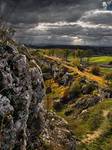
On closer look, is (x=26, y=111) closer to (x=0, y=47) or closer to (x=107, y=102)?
(x=0, y=47)

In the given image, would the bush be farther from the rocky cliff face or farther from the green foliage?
the rocky cliff face

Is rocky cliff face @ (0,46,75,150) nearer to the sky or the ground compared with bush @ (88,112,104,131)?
nearer to the sky

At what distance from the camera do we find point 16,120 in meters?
63.0

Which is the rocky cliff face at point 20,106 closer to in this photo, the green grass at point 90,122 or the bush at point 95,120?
the green grass at point 90,122

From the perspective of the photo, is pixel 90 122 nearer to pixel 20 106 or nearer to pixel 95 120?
pixel 95 120

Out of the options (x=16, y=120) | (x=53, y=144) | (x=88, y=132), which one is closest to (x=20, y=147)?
(x=16, y=120)

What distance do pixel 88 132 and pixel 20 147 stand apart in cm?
7454

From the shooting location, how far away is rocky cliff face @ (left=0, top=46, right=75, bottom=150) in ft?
196

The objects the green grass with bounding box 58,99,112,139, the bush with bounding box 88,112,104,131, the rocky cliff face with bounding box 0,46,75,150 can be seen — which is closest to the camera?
the rocky cliff face with bounding box 0,46,75,150

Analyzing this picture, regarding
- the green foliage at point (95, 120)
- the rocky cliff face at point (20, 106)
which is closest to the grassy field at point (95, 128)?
the green foliage at point (95, 120)

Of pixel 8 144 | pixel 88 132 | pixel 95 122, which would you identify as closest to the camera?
pixel 8 144

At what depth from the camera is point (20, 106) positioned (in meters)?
64.2

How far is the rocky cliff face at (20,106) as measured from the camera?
5978 cm

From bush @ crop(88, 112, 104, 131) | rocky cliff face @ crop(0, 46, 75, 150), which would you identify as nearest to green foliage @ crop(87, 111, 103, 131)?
bush @ crop(88, 112, 104, 131)
